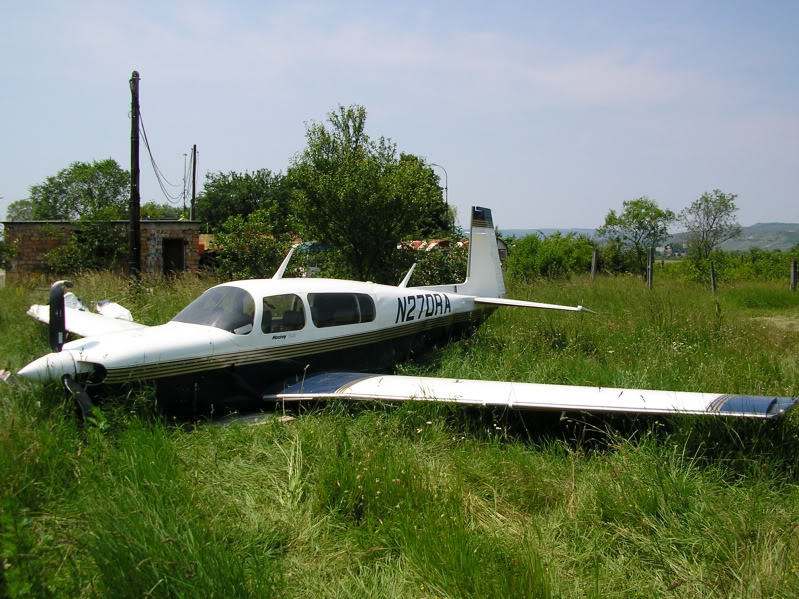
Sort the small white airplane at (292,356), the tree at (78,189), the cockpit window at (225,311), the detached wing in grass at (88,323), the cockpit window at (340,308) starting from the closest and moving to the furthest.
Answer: the small white airplane at (292,356) < the cockpit window at (225,311) < the cockpit window at (340,308) < the detached wing in grass at (88,323) < the tree at (78,189)

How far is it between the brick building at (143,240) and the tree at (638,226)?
3356cm

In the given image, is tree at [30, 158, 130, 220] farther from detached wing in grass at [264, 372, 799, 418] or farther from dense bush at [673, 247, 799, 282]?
detached wing in grass at [264, 372, 799, 418]

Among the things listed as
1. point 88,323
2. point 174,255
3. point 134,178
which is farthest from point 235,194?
point 88,323

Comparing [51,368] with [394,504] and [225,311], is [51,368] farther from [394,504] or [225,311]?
[394,504]

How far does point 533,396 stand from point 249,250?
10160 millimetres

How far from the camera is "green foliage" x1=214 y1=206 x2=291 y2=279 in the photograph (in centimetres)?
1417

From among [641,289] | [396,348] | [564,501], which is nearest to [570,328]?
[396,348]

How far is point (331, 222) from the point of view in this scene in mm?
A: 11484

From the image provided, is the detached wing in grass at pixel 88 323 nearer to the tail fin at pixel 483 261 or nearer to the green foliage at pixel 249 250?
the tail fin at pixel 483 261

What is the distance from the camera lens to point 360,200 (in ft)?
36.3

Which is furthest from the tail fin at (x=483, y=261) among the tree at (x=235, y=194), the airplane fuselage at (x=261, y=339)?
the tree at (x=235, y=194)

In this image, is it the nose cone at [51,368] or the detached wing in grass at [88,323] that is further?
the detached wing in grass at [88,323]

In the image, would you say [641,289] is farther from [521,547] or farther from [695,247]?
[695,247]

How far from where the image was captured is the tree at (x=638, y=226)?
47.3 m
